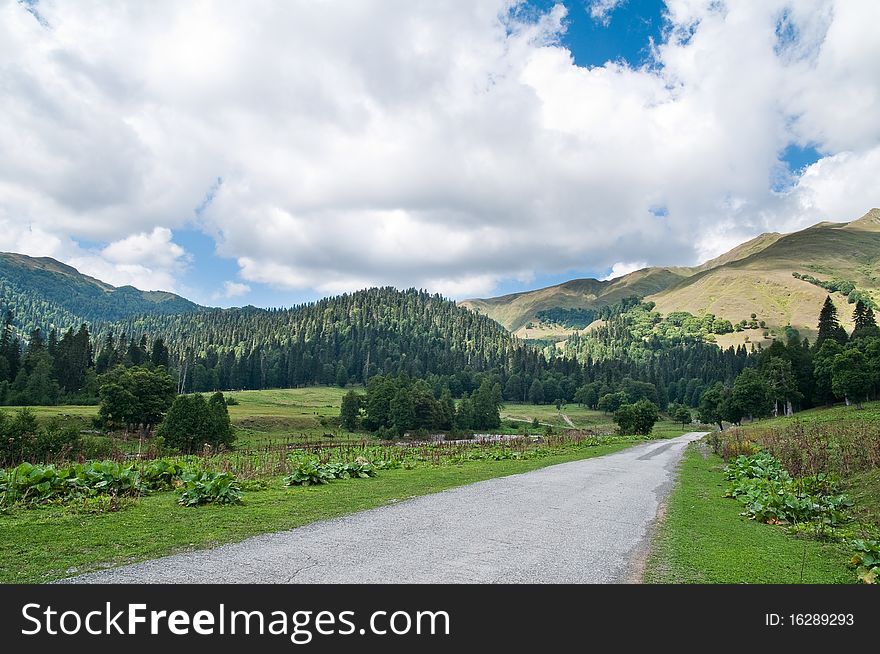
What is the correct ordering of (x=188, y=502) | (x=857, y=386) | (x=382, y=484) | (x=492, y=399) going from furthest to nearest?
(x=492, y=399)
(x=857, y=386)
(x=382, y=484)
(x=188, y=502)

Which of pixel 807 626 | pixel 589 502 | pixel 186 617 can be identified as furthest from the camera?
pixel 589 502

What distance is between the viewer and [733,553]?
11422 mm

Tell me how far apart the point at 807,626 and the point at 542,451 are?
40845 millimetres

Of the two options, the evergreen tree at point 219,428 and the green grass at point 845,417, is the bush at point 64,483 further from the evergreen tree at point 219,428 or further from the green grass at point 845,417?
the green grass at point 845,417

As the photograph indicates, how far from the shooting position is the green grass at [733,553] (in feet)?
31.7

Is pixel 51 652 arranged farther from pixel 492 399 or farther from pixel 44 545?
pixel 492 399

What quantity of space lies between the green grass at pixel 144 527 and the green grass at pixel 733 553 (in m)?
8.43

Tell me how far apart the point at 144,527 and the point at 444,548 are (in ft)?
22.9

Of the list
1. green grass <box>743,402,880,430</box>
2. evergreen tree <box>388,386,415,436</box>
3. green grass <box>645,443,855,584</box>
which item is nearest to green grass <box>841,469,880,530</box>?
green grass <box>645,443,855,584</box>

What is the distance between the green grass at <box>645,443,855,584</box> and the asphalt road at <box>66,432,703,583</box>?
1.86ft

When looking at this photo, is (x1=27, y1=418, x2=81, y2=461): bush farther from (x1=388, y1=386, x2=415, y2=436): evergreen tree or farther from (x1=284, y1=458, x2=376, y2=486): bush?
(x1=388, y1=386, x2=415, y2=436): evergreen tree

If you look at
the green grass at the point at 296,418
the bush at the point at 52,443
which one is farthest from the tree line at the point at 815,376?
the bush at the point at 52,443

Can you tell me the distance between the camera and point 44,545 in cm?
991

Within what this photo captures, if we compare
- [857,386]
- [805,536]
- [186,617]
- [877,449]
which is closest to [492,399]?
[857,386]
